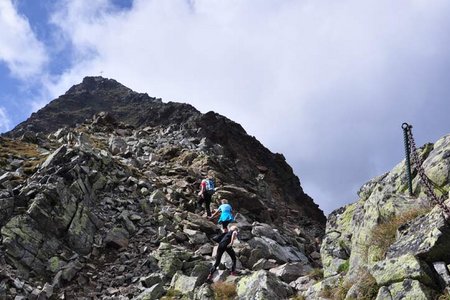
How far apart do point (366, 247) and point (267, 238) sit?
11169mm

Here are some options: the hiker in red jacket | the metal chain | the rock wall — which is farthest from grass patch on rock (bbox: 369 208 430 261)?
the hiker in red jacket

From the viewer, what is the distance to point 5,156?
1110 inches

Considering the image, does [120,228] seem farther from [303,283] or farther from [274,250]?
[303,283]

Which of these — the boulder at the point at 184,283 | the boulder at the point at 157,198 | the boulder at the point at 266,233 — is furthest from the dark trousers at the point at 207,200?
the boulder at the point at 184,283

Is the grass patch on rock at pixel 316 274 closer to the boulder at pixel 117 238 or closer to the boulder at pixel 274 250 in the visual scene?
the boulder at pixel 274 250

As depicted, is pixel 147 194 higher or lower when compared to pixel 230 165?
lower

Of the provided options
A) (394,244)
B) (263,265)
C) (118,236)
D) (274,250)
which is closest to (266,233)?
(274,250)

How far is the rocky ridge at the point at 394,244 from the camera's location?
10.3 m

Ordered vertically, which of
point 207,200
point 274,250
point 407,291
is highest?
point 207,200

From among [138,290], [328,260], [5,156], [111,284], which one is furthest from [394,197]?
[5,156]

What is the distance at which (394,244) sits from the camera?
11.7 metres

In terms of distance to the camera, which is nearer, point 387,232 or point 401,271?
point 401,271

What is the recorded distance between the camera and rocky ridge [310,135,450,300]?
1027 centimetres

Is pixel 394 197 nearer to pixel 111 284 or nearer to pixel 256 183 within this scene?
pixel 111 284
